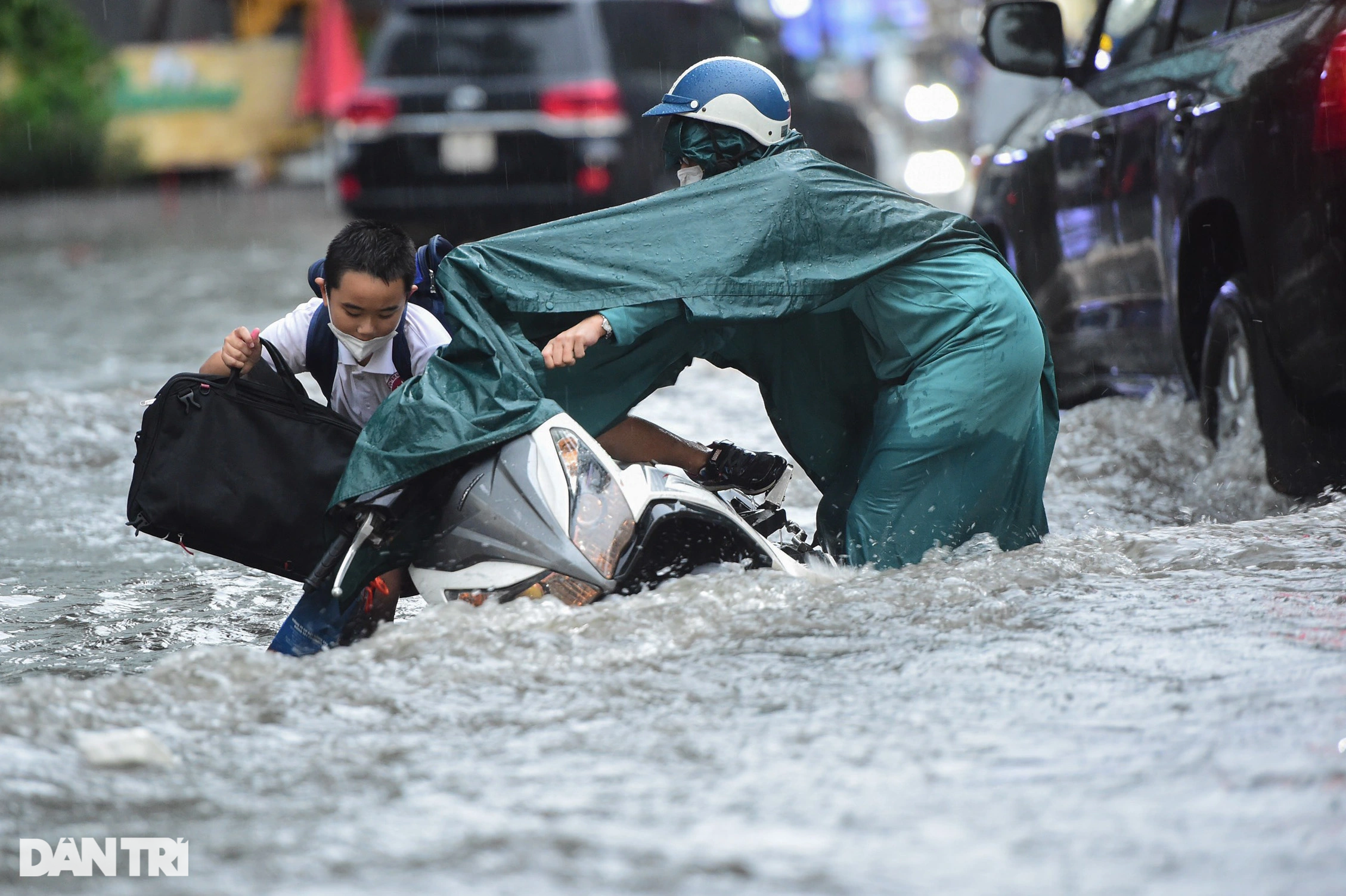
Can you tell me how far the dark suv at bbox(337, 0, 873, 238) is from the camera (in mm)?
12547

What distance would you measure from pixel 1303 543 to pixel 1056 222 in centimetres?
216

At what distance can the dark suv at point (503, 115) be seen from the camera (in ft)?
41.2

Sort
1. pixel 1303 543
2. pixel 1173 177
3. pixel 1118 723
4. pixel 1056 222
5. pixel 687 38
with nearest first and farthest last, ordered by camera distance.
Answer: pixel 1118 723 < pixel 1303 543 < pixel 1173 177 < pixel 1056 222 < pixel 687 38

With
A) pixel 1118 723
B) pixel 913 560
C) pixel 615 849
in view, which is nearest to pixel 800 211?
pixel 913 560

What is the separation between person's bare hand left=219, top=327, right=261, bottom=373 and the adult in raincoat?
0.38 meters

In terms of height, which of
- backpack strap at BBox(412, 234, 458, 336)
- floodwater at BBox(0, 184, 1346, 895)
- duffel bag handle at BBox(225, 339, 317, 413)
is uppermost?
backpack strap at BBox(412, 234, 458, 336)

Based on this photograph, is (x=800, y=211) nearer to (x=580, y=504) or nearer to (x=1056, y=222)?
(x=580, y=504)

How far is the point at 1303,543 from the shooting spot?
4098 millimetres

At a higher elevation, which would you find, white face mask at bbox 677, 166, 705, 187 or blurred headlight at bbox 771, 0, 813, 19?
blurred headlight at bbox 771, 0, 813, 19

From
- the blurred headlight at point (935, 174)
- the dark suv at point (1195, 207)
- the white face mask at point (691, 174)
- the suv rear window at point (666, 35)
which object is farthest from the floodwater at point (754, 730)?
the blurred headlight at point (935, 174)

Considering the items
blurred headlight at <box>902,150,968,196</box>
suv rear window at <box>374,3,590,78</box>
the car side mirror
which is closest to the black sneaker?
the car side mirror

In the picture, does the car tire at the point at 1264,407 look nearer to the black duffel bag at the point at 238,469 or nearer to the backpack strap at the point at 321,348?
the backpack strap at the point at 321,348

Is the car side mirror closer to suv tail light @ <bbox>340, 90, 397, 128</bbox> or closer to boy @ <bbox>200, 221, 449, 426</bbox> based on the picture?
boy @ <bbox>200, 221, 449, 426</bbox>

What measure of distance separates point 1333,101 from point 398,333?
2178 millimetres
